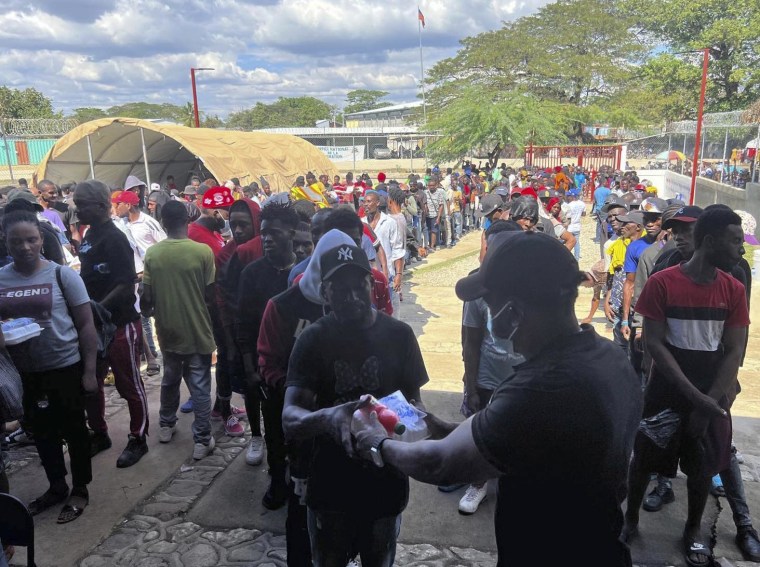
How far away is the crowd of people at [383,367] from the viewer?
151 cm

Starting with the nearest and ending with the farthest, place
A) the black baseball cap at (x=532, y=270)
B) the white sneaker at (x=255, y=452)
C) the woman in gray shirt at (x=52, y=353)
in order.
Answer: the black baseball cap at (x=532, y=270)
the woman in gray shirt at (x=52, y=353)
the white sneaker at (x=255, y=452)

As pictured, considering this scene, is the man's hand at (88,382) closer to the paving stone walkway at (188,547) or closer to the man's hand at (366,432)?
the paving stone walkway at (188,547)

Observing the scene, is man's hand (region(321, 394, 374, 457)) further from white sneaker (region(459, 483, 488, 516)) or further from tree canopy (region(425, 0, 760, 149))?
tree canopy (region(425, 0, 760, 149))

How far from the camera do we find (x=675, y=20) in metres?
33.4

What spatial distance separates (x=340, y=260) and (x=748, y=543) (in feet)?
9.19

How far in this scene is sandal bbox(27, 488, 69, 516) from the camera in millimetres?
3713

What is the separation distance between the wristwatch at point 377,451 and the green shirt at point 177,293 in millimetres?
2972

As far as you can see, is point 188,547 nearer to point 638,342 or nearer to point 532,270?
point 532,270

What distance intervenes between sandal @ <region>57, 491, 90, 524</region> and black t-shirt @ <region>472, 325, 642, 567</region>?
3.15 meters

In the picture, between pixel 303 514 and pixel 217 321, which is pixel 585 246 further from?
pixel 303 514

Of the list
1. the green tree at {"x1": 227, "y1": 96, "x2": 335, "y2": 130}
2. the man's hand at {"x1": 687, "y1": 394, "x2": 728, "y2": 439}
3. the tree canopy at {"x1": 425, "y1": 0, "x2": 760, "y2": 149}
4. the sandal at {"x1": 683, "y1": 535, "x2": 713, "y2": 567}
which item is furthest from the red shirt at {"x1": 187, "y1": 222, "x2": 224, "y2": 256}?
the green tree at {"x1": 227, "y1": 96, "x2": 335, "y2": 130}

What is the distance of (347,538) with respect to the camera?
2.33 m

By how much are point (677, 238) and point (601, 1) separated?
40.1 metres

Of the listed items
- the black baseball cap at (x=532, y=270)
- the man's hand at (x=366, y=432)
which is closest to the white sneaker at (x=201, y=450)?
the man's hand at (x=366, y=432)
